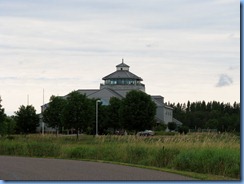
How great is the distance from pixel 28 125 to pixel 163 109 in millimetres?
38691

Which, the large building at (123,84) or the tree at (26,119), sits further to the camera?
the large building at (123,84)

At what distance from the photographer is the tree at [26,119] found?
77125mm

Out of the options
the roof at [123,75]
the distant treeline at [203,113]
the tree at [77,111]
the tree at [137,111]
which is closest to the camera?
the tree at [77,111]

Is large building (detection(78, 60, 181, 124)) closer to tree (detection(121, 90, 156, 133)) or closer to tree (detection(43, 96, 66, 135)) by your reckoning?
tree (detection(43, 96, 66, 135))

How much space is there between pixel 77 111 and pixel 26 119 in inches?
719

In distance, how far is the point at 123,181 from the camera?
52.3 ft

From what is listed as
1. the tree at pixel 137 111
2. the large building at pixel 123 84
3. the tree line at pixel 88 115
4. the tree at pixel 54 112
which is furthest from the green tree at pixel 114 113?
the large building at pixel 123 84

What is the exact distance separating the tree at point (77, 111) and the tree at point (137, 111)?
8.92m

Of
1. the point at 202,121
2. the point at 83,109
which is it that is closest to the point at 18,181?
the point at 83,109

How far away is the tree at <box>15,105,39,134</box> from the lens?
7712cm

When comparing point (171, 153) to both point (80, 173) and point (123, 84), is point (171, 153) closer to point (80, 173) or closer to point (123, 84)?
point (80, 173)

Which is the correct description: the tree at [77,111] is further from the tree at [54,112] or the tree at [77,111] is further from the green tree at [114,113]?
the green tree at [114,113]

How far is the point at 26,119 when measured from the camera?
7719cm

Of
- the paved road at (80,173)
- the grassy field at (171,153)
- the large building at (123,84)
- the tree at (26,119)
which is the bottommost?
the paved road at (80,173)
